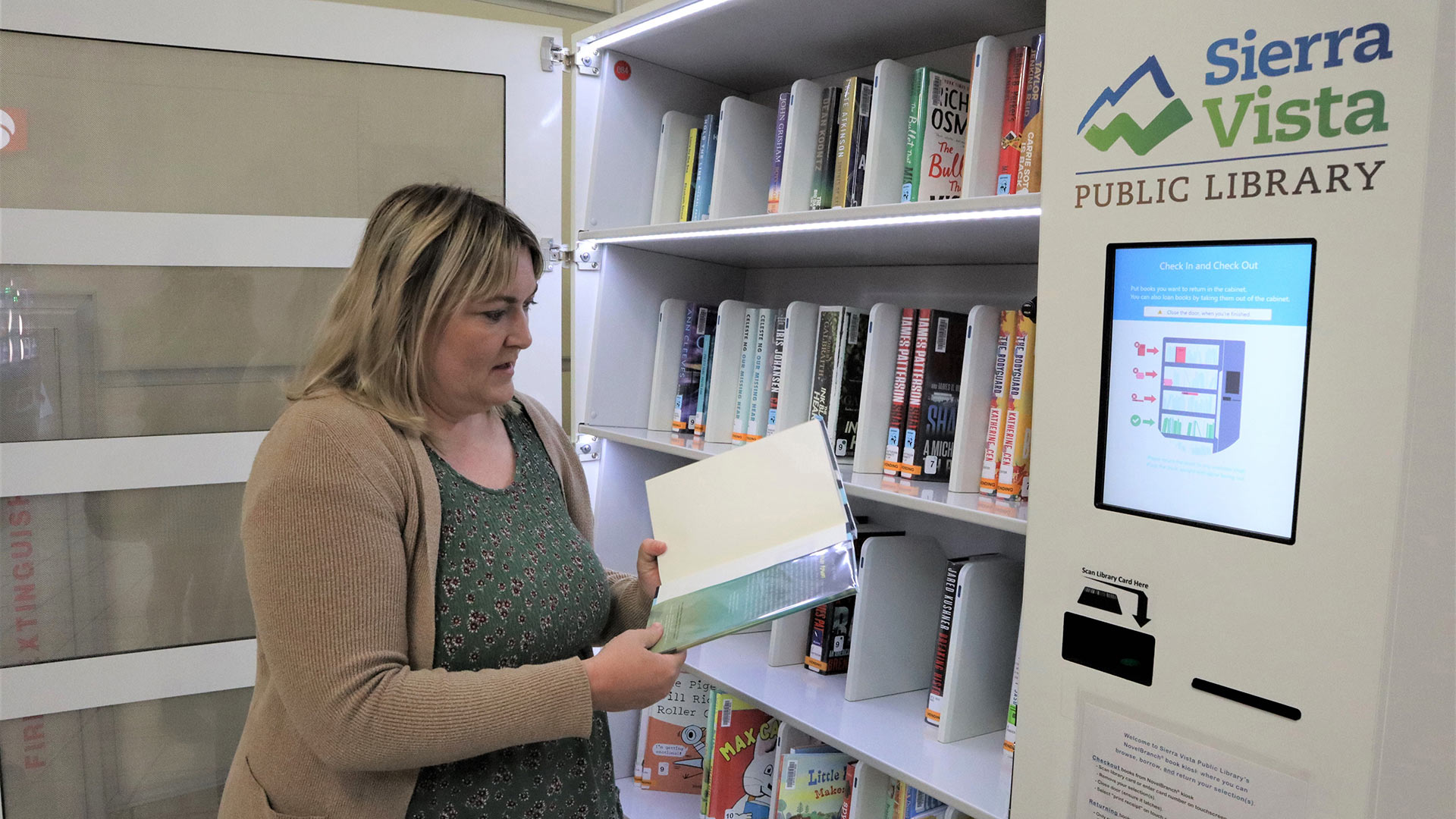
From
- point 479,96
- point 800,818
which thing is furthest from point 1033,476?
point 479,96

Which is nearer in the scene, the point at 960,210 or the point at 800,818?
the point at 960,210

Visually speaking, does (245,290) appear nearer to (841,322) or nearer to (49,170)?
(49,170)

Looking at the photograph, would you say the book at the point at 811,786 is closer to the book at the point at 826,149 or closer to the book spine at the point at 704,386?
the book spine at the point at 704,386

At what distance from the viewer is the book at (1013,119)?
1.51m

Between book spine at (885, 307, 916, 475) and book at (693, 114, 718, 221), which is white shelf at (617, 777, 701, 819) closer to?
book spine at (885, 307, 916, 475)

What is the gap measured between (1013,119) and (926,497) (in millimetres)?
610

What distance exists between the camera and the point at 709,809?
6.70ft

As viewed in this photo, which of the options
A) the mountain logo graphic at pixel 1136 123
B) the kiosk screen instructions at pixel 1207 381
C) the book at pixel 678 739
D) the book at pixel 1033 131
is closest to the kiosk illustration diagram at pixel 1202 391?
the kiosk screen instructions at pixel 1207 381

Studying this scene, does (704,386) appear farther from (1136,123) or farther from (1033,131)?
(1136,123)

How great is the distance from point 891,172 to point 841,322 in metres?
0.31

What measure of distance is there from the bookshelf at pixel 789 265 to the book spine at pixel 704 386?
8 centimetres

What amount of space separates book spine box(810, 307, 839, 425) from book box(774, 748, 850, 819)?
0.63 metres

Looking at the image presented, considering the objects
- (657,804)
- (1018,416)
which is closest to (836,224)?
(1018,416)

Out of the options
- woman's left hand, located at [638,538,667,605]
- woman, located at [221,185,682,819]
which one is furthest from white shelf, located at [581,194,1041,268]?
woman's left hand, located at [638,538,667,605]
